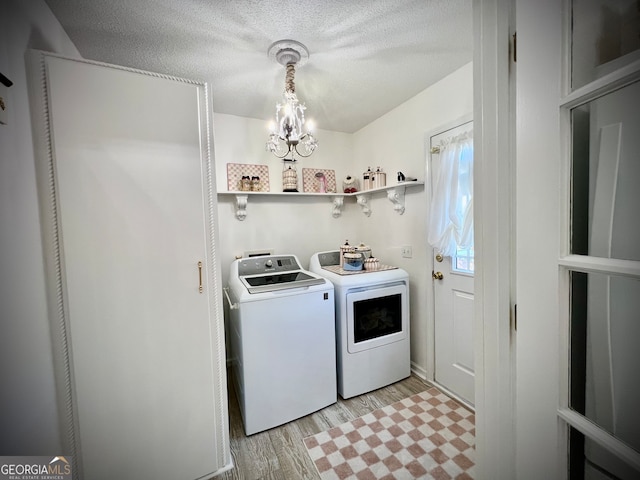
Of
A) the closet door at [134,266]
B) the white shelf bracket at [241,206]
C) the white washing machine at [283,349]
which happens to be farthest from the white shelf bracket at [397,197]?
the closet door at [134,266]

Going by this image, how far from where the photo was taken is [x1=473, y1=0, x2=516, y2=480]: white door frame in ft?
2.38

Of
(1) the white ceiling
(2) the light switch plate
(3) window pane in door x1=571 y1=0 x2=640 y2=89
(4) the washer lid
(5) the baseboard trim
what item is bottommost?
(5) the baseboard trim

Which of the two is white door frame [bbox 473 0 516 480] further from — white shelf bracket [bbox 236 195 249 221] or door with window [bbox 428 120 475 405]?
white shelf bracket [bbox 236 195 249 221]

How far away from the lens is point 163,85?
120 cm

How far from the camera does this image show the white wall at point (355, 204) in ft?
7.04

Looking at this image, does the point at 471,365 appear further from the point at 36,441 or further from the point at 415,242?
the point at 36,441

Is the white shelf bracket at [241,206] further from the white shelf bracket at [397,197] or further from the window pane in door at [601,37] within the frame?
the window pane in door at [601,37]

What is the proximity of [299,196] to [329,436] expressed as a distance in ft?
7.02

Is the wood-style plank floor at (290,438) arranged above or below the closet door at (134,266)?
below

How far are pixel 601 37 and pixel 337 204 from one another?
2.41m

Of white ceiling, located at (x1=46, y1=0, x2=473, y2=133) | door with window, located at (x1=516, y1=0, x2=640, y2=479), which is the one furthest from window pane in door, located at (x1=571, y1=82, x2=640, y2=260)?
white ceiling, located at (x1=46, y1=0, x2=473, y2=133)

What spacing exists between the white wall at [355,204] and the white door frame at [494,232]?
1207mm

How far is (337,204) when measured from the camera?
290cm

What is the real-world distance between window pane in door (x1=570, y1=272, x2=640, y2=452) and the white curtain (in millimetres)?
1294
